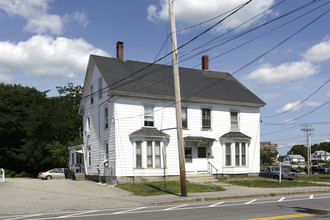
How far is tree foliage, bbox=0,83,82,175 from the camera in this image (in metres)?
47.3

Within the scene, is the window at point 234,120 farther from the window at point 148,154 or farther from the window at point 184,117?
the window at point 148,154

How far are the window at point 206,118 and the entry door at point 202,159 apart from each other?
71.5 inches

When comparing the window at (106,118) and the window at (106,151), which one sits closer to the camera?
the window at (106,151)

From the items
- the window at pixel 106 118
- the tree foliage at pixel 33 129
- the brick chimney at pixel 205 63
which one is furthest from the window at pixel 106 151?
the tree foliage at pixel 33 129

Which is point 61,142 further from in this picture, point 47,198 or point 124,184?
point 47,198

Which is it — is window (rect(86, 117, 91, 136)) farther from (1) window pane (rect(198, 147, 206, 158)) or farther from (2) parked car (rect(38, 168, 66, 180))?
(2) parked car (rect(38, 168, 66, 180))

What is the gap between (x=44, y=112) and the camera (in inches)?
1865

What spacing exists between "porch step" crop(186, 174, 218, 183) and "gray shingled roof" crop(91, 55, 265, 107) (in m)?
5.97

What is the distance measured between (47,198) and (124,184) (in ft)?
25.0

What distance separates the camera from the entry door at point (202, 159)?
28.6 meters

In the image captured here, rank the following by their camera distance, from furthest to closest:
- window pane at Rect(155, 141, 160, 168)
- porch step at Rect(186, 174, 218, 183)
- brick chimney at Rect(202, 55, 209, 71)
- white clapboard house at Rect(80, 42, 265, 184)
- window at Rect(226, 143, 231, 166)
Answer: brick chimney at Rect(202, 55, 209, 71)
window at Rect(226, 143, 231, 166)
porch step at Rect(186, 174, 218, 183)
window pane at Rect(155, 141, 160, 168)
white clapboard house at Rect(80, 42, 265, 184)

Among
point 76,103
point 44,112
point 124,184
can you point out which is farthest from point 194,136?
point 76,103

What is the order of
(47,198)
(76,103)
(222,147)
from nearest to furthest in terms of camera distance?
(47,198)
(222,147)
(76,103)

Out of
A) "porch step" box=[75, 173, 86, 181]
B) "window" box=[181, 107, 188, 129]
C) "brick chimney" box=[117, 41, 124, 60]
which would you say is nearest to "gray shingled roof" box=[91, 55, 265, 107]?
"brick chimney" box=[117, 41, 124, 60]
